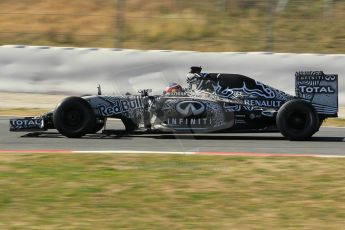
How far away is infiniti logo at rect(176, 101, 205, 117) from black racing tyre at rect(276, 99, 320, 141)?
3.88 ft

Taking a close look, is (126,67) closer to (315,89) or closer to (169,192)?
(315,89)

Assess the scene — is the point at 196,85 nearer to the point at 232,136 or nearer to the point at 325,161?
the point at 232,136

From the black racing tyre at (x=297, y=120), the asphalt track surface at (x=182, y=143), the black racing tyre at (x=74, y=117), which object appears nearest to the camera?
the asphalt track surface at (x=182, y=143)

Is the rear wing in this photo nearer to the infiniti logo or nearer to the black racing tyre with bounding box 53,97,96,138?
the infiniti logo

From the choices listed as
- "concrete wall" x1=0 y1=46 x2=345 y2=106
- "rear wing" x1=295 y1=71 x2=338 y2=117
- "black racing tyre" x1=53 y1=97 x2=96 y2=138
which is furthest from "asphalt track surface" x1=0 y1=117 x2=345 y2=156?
"concrete wall" x1=0 y1=46 x2=345 y2=106

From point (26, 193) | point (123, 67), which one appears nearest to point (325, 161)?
point (26, 193)

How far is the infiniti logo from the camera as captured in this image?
42.1ft

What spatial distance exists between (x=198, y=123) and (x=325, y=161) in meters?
2.65

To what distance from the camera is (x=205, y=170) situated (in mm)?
10031

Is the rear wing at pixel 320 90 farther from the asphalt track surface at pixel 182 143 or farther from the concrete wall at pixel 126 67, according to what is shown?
the concrete wall at pixel 126 67

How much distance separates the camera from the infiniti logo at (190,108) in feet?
42.1

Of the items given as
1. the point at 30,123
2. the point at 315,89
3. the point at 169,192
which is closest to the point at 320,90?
the point at 315,89

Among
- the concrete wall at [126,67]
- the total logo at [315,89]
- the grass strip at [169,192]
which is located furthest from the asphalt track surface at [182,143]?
the concrete wall at [126,67]

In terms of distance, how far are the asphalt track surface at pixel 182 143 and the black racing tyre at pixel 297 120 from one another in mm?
143
